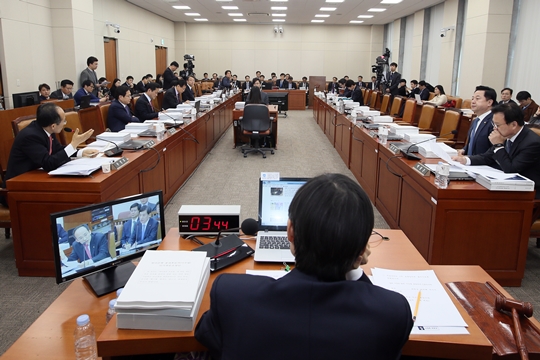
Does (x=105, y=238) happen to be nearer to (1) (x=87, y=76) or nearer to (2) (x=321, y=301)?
(2) (x=321, y=301)

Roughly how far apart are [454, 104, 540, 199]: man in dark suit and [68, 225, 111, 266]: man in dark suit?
8.61 feet

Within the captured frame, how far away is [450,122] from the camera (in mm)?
5094

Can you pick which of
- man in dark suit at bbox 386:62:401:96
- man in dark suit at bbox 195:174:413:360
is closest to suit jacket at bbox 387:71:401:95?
man in dark suit at bbox 386:62:401:96

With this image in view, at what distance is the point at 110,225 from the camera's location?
1.67 metres

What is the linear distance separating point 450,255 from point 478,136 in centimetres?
133

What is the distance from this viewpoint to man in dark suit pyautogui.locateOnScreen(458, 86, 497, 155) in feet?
11.9

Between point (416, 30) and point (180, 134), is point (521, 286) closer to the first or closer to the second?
point (180, 134)

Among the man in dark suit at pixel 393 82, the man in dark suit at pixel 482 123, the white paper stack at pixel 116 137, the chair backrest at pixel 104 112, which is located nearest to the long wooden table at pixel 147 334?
the man in dark suit at pixel 482 123

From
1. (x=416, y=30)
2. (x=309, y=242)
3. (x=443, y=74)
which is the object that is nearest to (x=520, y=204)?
(x=309, y=242)

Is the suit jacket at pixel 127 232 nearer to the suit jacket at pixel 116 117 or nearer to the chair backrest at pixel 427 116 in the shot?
the suit jacket at pixel 116 117

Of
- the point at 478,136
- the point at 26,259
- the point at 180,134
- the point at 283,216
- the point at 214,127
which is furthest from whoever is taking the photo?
the point at 214,127

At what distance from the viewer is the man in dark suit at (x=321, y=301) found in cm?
89

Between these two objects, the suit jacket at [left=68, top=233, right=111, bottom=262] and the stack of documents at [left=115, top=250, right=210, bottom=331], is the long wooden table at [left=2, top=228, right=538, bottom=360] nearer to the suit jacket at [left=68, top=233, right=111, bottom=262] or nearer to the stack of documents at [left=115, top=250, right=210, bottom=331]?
the stack of documents at [left=115, top=250, right=210, bottom=331]

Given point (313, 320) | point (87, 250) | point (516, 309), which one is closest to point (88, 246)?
point (87, 250)
